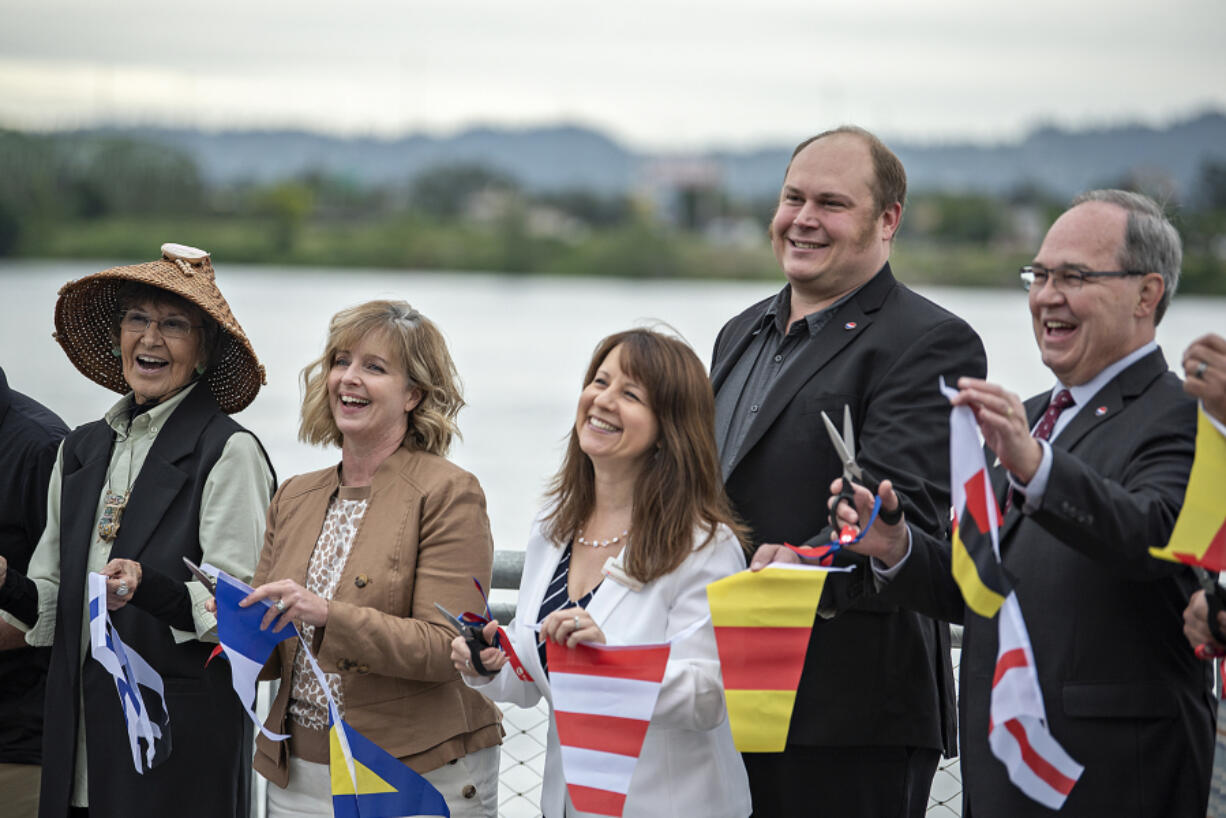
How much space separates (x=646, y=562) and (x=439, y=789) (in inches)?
33.1

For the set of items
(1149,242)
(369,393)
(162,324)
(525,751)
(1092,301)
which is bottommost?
(525,751)

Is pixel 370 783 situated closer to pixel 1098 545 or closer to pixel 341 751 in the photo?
pixel 341 751

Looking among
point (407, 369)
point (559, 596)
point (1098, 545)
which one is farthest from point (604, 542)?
point (1098, 545)

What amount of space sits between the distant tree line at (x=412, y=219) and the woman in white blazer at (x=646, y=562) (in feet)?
101

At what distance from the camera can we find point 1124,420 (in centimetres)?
277

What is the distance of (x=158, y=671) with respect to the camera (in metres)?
3.47

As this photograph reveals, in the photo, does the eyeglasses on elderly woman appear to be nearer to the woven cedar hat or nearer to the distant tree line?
the woven cedar hat

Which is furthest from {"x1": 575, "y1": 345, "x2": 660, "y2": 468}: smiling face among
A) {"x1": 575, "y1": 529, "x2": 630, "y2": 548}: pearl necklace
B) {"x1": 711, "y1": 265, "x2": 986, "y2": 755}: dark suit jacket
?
{"x1": 711, "y1": 265, "x2": 986, "y2": 755}: dark suit jacket

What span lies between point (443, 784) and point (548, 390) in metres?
31.9

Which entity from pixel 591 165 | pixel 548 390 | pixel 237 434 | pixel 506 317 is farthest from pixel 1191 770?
pixel 591 165

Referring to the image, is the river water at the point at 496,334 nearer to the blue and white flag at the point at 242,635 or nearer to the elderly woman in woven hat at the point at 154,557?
the elderly woman in woven hat at the point at 154,557

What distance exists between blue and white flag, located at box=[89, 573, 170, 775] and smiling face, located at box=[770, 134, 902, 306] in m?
1.91

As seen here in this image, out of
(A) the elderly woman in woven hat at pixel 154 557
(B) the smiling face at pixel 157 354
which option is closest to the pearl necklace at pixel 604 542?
(A) the elderly woman in woven hat at pixel 154 557

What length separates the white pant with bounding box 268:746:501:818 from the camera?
3.23 metres
